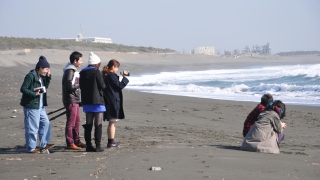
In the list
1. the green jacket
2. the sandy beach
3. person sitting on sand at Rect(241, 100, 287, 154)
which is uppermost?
the green jacket

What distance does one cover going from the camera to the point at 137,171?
5.36 m

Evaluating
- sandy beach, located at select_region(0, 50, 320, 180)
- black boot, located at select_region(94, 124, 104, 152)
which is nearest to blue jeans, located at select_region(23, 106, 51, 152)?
sandy beach, located at select_region(0, 50, 320, 180)

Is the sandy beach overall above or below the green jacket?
below

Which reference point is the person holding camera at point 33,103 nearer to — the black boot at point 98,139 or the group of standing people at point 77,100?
the group of standing people at point 77,100

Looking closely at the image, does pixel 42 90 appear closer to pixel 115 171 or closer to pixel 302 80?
pixel 115 171

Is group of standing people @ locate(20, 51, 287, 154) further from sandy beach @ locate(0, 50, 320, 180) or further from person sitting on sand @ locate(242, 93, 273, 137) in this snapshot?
sandy beach @ locate(0, 50, 320, 180)

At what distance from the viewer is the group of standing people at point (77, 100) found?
6.64 meters

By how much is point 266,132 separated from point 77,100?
2603 millimetres

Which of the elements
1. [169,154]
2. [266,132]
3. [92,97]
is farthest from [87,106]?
[266,132]

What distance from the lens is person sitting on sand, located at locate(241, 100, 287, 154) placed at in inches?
274

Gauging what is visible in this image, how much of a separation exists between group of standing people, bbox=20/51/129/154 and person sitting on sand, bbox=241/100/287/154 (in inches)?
71.0

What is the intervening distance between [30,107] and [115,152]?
4.03ft

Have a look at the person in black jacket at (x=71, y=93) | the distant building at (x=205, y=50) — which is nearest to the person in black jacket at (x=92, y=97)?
the person in black jacket at (x=71, y=93)

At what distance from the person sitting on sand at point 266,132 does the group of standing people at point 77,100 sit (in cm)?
180
